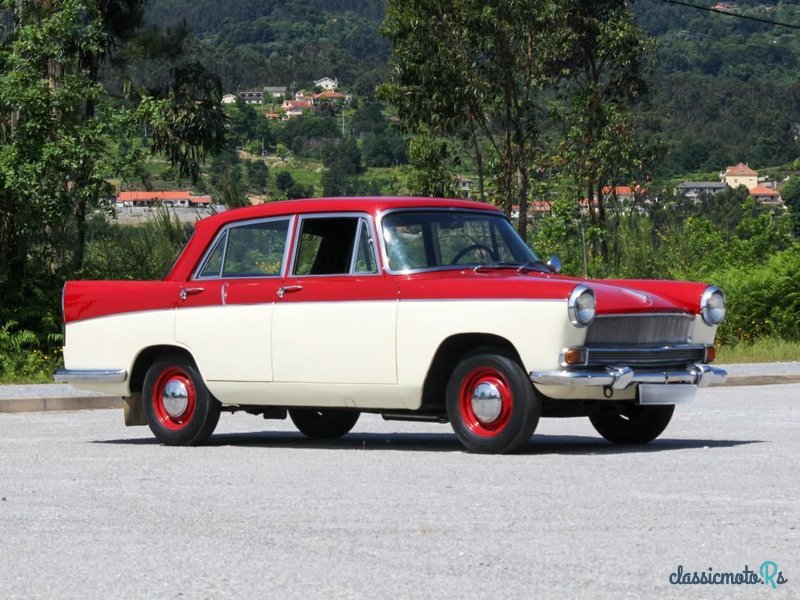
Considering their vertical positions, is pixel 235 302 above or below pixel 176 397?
above

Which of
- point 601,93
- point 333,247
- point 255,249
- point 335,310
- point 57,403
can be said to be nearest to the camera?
point 335,310

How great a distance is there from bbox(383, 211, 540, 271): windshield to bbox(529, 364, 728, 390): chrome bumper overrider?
4.51ft

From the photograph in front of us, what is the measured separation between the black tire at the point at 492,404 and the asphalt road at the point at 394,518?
0.16 metres

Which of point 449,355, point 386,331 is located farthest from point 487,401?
point 386,331

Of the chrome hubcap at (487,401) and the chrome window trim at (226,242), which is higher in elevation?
the chrome window trim at (226,242)

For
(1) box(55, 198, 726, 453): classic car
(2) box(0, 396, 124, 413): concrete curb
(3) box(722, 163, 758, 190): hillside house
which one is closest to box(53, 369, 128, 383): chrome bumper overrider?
→ (1) box(55, 198, 726, 453): classic car

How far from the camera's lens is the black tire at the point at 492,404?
10.6 m

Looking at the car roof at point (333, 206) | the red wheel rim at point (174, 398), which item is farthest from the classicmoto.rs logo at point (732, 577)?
the red wheel rim at point (174, 398)

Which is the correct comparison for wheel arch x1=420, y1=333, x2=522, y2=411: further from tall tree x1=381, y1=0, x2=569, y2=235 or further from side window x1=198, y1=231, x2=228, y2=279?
tall tree x1=381, y1=0, x2=569, y2=235

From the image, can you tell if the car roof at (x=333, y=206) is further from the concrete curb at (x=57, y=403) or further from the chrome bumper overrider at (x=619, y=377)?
the concrete curb at (x=57, y=403)

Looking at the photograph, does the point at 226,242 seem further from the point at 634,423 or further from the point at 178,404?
the point at 634,423

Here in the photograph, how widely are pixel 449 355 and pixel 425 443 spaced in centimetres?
158

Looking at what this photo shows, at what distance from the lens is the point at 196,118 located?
30.7m

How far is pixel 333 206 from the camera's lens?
1190 centimetres
